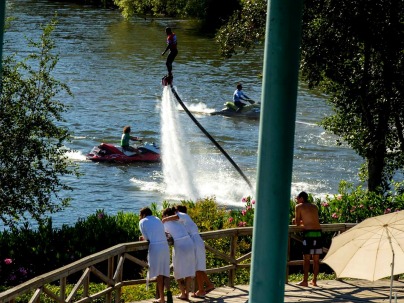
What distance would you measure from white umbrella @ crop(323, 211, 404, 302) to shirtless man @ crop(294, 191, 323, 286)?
331 centimetres

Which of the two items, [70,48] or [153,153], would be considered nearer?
[153,153]

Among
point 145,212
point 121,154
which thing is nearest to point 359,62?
point 145,212

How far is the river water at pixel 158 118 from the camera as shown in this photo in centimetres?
3181

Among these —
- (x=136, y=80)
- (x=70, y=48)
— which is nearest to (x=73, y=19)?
(x=70, y=48)

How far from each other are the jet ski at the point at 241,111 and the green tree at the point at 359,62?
67.3ft

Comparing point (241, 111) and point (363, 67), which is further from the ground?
point (363, 67)

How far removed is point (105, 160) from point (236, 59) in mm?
23667

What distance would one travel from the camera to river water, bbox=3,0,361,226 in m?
31.8

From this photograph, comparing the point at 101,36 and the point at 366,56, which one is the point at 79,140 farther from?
the point at 101,36

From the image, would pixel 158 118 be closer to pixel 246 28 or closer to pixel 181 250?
pixel 246 28

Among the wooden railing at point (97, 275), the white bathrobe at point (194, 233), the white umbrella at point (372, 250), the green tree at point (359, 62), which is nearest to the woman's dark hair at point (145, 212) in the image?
the wooden railing at point (97, 275)

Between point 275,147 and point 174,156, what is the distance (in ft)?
105

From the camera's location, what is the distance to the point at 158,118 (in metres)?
42.6

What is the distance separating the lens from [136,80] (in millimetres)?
50219
